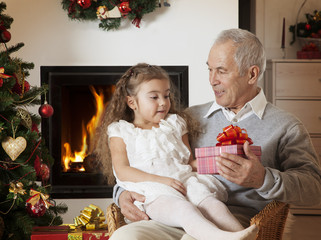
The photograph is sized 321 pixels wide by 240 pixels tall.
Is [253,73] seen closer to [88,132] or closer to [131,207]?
[131,207]

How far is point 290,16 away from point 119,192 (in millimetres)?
3267

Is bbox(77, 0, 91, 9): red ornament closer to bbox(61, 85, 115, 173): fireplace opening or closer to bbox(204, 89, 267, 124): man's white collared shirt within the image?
bbox(61, 85, 115, 173): fireplace opening

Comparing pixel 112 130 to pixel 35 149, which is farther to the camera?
pixel 35 149

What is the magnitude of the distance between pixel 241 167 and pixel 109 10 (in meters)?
1.97

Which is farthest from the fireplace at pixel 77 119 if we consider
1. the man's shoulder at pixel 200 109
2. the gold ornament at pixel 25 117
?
the man's shoulder at pixel 200 109

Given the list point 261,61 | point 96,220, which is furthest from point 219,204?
point 96,220

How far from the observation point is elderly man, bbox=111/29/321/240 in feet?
5.49

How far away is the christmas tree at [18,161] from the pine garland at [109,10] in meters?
0.68

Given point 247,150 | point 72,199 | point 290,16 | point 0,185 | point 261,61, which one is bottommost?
point 72,199

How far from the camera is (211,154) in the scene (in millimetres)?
1686

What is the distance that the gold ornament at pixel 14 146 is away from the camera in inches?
95.1

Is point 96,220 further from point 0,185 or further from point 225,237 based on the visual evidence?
point 225,237

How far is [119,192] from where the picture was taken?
6.53 ft

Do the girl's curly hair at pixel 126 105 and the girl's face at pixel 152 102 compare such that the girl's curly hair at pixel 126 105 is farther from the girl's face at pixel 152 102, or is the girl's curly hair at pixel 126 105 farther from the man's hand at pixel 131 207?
the man's hand at pixel 131 207
